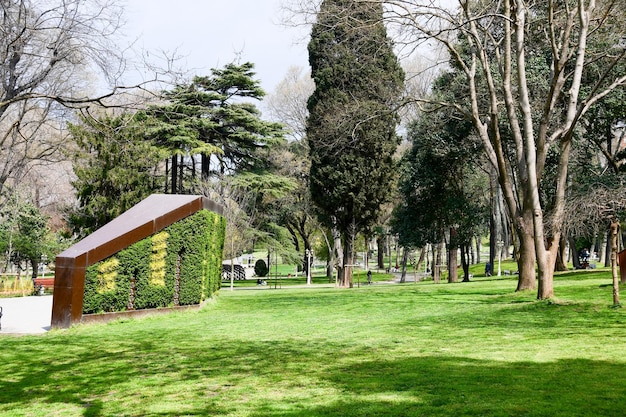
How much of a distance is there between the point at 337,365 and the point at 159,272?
745 cm

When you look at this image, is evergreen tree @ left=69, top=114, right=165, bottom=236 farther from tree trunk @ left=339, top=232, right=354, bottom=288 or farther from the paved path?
tree trunk @ left=339, top=232, right=354, bottom=288

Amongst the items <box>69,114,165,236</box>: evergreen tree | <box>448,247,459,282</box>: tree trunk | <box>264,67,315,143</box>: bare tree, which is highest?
<box>264,67,315,143</box>: bare tree

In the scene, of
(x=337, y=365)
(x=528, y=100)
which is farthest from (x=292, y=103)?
(x=337, y=365)

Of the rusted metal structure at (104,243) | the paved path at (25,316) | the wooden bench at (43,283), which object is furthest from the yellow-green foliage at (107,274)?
the wooden bench at (43,283)

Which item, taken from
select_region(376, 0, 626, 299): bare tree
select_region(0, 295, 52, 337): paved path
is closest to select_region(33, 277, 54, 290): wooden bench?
select_region(0, 295, 52, 337): paved path

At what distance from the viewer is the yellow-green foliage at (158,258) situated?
13038mm

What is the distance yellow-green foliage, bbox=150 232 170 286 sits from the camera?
513 inches

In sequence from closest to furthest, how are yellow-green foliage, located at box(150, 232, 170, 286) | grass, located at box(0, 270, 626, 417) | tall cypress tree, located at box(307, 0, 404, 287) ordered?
1. grass, located at box(0, 270, 626, 417)
2. yellow-green foliage, located at box(150, 232, 170, 286)
3. tall cypress tree, located at box(307, 0, 404, 287)

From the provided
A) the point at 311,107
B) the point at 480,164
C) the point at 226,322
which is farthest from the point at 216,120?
the point at 226,322

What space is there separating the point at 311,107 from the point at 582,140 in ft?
39.3

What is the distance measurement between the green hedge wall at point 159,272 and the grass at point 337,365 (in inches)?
26.3

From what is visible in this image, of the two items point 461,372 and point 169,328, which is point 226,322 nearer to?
point 169,328

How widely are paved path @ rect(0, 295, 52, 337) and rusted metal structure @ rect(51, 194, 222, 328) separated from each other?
0.62 m

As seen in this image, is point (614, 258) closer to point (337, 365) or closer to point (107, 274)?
point (337, 365)
